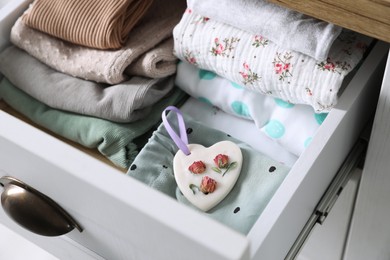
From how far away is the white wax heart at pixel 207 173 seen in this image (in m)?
0.62

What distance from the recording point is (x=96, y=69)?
2.30 ft

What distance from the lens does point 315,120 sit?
0.67 meters

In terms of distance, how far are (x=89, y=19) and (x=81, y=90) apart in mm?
84

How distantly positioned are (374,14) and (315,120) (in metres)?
0.21

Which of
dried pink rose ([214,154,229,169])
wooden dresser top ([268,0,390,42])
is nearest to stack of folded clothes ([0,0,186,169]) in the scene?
dried pink rose ([214,154,229,169])

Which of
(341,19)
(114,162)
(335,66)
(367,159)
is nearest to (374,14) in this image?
(341,19)

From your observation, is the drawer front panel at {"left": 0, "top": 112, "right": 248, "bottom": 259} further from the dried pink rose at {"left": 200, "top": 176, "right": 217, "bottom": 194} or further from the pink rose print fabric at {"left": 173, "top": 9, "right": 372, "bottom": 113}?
the pink rose print fabric at {"left": 173, "top": 9, "right": 372, "bottom": 113}

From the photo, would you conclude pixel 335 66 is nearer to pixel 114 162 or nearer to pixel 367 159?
pixel 367 159

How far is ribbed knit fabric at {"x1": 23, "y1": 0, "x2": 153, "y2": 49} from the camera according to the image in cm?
69

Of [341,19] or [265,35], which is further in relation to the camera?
[265,35]

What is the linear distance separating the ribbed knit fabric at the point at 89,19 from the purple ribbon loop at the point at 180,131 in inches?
4.1

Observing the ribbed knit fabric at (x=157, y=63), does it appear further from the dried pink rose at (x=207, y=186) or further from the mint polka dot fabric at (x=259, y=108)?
the dried pink rose at (x=207, y=186)

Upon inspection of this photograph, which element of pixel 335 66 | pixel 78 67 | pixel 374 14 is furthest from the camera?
pixel 78 67

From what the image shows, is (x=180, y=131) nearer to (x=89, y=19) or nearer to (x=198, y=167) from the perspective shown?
(x=198, y=167)
